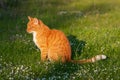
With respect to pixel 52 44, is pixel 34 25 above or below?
above

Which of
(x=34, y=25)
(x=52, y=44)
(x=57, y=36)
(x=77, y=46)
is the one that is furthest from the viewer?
(x=77, y=46)

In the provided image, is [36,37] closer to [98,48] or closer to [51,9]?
[98,48]

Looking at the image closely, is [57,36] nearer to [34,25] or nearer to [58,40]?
[58,40]

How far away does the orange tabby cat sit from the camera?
11.5 metres

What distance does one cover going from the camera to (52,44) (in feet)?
39.4

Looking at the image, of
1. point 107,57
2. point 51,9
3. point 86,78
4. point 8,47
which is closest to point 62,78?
point 86,78

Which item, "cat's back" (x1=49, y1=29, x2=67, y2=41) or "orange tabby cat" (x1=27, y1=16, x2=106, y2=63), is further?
"cat's back" (x1=49, y1=29, x2=67, y2=41)

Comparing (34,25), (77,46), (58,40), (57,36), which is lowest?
(77,46)

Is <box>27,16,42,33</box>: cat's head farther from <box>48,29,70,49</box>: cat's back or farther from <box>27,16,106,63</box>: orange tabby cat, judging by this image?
<box>48,29,70,49</box>: cat's back

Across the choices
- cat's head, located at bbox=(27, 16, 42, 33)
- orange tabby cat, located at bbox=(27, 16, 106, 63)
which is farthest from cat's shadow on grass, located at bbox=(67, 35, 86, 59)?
cat's head, located at bbox=(27, 16, 42, 33)

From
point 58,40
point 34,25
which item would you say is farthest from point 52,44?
point 34,25

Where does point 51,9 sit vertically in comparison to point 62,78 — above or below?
above

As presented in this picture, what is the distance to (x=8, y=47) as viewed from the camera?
13453 millimetres

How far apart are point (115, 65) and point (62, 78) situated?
1.68 metres
